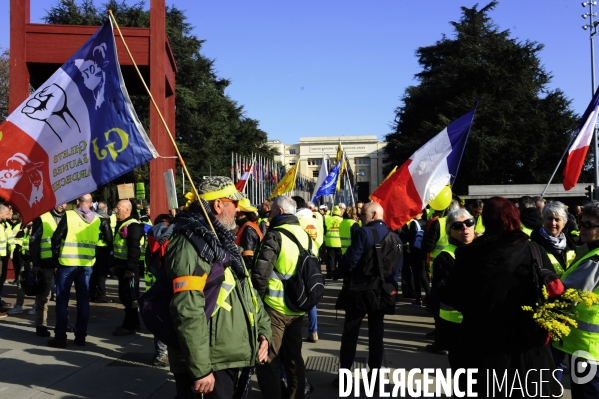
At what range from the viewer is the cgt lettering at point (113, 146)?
477 centimetres

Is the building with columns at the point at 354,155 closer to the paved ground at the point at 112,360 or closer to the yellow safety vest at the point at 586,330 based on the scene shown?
the paved ground at the point at 112,360

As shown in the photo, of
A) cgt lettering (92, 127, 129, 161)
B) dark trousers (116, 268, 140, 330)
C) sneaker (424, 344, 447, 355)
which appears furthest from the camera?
dark trousers (116, 268, 140, 330)

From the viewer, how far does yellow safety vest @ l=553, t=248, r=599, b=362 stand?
399 cm

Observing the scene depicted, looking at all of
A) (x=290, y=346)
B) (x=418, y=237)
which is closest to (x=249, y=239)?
(x=290, y=346)

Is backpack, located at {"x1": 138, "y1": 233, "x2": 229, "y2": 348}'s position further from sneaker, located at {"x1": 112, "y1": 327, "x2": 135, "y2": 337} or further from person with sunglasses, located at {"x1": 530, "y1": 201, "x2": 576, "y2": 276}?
sneaker, located at {"x1": 112, "y1": 327, "x2": 135, "y2": 337}

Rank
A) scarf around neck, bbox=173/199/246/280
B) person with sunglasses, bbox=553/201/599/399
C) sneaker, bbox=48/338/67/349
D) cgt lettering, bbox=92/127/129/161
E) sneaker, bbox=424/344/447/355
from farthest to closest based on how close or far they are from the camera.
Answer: sneaker, bbox=48/338/67/349, sneaker, bbox=424/344/447/355, cgt lettering, bbox=92/127/129/161, person with sunglasses, bbox=553/201/599/399, scarf around neck, bbox=173/199/246/280

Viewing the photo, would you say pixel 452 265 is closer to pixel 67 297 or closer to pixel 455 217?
pixel 455 217

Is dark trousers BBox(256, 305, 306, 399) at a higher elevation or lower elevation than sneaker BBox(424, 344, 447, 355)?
higher

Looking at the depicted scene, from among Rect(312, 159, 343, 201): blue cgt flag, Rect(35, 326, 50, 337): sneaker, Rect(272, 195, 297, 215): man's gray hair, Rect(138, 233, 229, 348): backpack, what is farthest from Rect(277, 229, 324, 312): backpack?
Rect(312, 159, 343, 201): blue cgt flag

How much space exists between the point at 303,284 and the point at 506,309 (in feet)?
6.73

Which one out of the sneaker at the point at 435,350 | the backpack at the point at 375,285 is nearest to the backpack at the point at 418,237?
the sneaker at the point at 435,350

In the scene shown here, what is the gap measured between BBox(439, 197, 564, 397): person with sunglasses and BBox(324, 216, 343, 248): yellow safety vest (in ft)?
40.5

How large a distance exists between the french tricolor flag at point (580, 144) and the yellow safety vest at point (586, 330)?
5.60 m

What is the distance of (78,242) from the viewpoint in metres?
7.79
